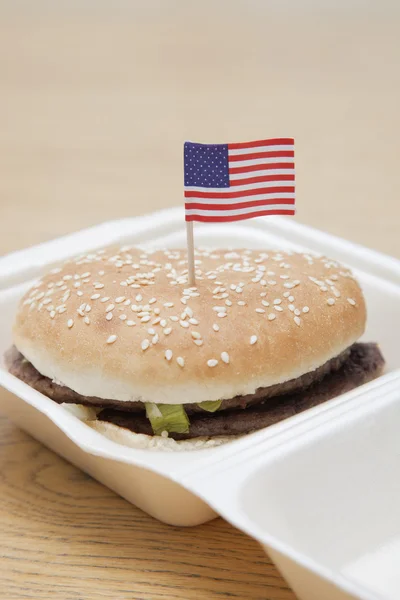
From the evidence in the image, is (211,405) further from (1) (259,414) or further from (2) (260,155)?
(2) (260,155)

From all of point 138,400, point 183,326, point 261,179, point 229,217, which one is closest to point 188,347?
point 183,326

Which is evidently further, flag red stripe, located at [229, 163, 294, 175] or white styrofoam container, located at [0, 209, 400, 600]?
flag red stripe, located at [229, 163, 294, 175]

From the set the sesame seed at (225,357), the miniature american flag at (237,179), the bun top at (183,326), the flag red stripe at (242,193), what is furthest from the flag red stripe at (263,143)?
the sesame seed at (225,357)

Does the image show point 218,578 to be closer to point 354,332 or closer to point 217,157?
point 354,332

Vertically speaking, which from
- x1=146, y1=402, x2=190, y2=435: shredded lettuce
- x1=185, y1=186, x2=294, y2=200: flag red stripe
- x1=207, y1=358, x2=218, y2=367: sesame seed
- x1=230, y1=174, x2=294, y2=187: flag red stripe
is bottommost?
x1=146, y1=402, x2=190, y2=435: shredded lettuce

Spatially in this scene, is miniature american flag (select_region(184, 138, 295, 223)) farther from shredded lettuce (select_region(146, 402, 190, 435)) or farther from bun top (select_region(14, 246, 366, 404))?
shredded lettuce (select_region(146, 402, 190, 435))

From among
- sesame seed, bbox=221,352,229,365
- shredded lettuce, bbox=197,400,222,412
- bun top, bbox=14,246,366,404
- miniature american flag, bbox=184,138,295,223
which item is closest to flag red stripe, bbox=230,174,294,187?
miniature american flag, bbox=184,138,295,223

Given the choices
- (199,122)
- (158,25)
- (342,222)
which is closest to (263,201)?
(342,222)

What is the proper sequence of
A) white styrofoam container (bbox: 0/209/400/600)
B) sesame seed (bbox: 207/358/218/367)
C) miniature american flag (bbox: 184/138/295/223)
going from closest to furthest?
white styrofoam container (bbox: 0/209/400/600) → sesame seed (bbox: 207/358/218/367) → miniature american flag (bbox: 184/138/295/223)
